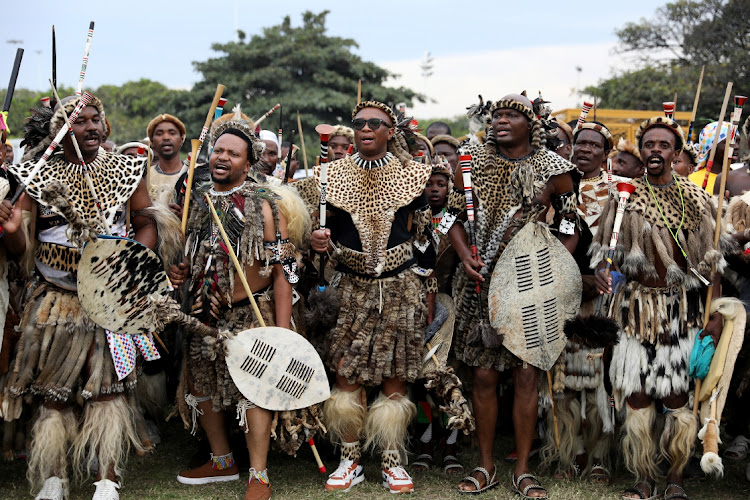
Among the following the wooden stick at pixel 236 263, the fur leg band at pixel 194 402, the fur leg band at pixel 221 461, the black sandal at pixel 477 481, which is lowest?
the fur leg band at pixel 221 461

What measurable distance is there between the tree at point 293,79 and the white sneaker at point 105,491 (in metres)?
21.0

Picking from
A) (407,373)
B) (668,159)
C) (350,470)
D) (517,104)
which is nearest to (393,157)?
(517,104)

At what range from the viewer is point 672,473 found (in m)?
4.88

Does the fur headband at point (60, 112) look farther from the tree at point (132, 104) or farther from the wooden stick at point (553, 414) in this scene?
the tree at point (132, 104)

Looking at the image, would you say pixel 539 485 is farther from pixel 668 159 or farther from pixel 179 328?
pixel 179 328

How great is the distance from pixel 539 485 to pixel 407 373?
3.56 feet

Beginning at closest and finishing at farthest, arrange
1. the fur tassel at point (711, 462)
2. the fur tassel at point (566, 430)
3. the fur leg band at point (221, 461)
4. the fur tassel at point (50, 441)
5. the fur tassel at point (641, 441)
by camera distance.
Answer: the fur tassel at point (711, 462) < the fur tassel at point (50, 441) < the fur tassel at point (641, 441) < the fur leg band at point (221, 461) < the fur tassel at point (566, 430)

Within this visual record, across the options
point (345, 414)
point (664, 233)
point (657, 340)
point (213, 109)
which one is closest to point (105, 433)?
point (345, 414)

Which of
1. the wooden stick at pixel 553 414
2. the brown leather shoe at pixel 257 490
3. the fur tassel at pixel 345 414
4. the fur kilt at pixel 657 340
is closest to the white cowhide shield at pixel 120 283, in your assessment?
the brown leather shoe at pixel 257 490

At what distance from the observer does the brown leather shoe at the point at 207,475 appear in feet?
17.0

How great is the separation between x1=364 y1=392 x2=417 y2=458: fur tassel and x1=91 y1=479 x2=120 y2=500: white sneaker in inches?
61.3

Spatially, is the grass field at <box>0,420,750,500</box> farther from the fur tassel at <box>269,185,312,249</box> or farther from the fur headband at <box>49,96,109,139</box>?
the fur headband at <box>49,96,109,139</box>

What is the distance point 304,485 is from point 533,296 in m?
1.93

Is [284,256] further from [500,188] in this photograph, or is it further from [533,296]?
[533,296]
